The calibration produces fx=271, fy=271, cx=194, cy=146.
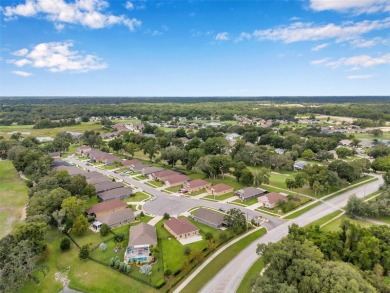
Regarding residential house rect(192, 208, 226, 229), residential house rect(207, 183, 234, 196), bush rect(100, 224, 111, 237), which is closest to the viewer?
bush rect(100, 224, 111, 237)

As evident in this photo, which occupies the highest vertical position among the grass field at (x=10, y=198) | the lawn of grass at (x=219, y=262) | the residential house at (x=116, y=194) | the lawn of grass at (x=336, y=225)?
the residential house at (x=116, y=194)

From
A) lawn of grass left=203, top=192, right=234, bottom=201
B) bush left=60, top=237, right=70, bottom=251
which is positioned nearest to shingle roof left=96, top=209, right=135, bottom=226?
bush left=60, top=237, right=70, bottom=251

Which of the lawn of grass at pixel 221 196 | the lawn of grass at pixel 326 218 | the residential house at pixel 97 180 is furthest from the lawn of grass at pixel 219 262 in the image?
the residential house at pixel 97 180

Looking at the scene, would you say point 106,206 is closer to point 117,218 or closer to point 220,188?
point 117,218

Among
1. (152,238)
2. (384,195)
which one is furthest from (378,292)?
(384,195)

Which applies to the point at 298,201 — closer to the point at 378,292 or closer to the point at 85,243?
the point at 378,292

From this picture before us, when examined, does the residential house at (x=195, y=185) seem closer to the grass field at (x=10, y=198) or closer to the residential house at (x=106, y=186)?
the residential house at (x=106, y=186)

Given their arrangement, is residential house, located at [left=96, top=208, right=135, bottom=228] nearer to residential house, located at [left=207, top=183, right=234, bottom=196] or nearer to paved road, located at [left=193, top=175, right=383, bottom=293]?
paved road, located at [left=193, top=175, right=383, bottom=293]

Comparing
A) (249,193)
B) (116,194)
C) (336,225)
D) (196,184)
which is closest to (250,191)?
(249,193)
